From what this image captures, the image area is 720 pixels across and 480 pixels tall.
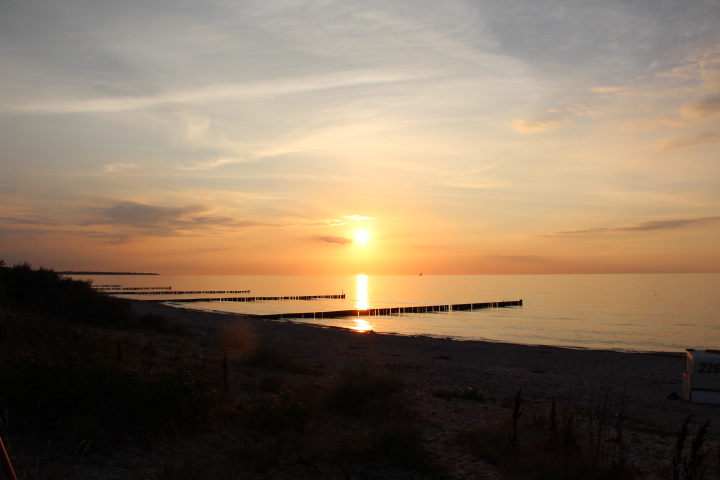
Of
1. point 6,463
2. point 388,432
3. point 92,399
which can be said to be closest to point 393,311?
point 388,432

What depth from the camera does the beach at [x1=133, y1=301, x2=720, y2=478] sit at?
7893 millimetres

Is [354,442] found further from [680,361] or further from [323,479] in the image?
[680,361]

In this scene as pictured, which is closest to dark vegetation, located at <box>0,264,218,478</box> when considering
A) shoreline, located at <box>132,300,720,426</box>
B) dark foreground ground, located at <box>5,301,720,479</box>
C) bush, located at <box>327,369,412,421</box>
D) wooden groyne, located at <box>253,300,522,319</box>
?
dark foreground ground, located at <box>5,301,720,479</box>

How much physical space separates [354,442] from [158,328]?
1622 centimetres

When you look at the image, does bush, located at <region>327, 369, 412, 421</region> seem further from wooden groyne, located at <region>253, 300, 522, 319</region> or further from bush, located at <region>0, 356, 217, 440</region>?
wooden groyne, located at <region>253, 300, 522, 319</region>

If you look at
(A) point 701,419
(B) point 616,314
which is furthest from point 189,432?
(B) point 616,314

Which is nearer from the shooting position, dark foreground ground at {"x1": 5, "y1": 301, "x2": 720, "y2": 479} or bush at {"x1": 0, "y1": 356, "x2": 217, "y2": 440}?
dark foreground ground at {"x1": 5, "y1": 301, "x2": 720, "y2": 479}

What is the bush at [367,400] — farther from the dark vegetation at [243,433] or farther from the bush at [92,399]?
the bush at [92,399]

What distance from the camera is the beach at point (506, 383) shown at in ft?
25.9

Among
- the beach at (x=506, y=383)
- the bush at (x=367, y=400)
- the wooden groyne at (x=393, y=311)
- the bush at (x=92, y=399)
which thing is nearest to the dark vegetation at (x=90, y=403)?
the bush at (x=92, y=399)

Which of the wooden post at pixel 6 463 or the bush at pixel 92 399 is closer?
the wooden post at pixel 6 463

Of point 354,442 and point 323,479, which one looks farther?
point 354,442

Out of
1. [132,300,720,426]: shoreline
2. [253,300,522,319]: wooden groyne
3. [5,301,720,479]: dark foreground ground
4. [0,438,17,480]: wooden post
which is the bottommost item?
[253,300,522,319]: wooden groyne

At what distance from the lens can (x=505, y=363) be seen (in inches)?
783
